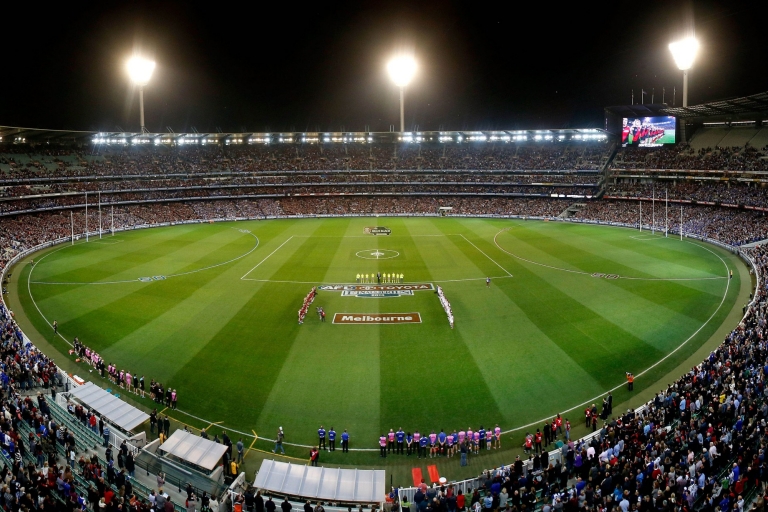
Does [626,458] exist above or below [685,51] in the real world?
below

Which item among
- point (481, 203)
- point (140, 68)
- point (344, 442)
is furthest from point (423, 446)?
point (481, 203)

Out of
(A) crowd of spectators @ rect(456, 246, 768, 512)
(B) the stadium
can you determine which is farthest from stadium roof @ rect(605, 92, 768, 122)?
(A) crowd of spectators @ rect(456, 246, 768, 512)

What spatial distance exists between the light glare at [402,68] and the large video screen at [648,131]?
37.2m

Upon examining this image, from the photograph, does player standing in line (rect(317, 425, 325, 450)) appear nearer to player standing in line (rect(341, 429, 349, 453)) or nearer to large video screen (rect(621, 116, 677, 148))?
player standing in line (rect(341, 429, 349, 453))

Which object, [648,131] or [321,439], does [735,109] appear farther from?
[321,439]

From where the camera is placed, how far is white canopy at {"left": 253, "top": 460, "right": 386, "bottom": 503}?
1508 centimetres

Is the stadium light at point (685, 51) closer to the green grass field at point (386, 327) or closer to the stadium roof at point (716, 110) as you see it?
the stadium roof at point (716, 110)

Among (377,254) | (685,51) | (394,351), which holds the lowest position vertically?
(394,351)

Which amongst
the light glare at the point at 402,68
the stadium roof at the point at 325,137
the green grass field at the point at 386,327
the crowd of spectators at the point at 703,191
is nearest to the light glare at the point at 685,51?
the crowd of spectators at the point at 703,191

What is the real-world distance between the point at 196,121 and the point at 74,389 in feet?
270

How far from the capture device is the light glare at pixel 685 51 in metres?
66.2

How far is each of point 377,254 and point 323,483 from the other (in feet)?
133

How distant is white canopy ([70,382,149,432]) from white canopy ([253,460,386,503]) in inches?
263

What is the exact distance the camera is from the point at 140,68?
77688 millimetres
